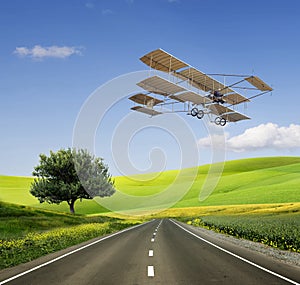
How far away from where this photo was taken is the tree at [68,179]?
6000 cm

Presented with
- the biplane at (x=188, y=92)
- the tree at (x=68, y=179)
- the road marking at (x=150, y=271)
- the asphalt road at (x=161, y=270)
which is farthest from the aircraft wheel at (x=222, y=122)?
the tree at (x=68, y=179)

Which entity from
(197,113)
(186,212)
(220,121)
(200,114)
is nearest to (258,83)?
(220,121)

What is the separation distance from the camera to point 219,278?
9.03 metres

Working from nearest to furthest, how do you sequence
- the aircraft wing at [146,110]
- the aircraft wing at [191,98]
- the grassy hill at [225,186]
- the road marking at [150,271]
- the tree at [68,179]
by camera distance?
1. the road marking at [150,271]
2. the aircraft wing at [191,98]
3. the aircraft wing at [146,110]
4. the tree at [68,179]
5. the grassy hill at [225,186]

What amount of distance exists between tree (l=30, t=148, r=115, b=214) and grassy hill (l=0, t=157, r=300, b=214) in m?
28.3

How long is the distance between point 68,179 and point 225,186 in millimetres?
55896

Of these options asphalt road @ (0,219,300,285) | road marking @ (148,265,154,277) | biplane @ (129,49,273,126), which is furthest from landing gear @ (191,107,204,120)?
road marking @ (148,265,154,277)

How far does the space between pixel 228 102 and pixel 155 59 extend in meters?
12.0

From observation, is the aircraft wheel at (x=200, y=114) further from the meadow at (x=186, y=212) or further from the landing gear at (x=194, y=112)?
the meadow at (x=186, y=212)

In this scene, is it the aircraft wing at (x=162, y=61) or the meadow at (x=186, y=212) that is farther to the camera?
the aircraft wing at (x=162, y=61)

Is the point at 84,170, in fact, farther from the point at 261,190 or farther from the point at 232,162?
the point at 232,162

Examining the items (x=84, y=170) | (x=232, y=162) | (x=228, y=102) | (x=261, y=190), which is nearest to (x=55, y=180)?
(x=84, y=170)

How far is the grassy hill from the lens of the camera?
76.5 meters

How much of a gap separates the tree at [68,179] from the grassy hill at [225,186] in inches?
1113
